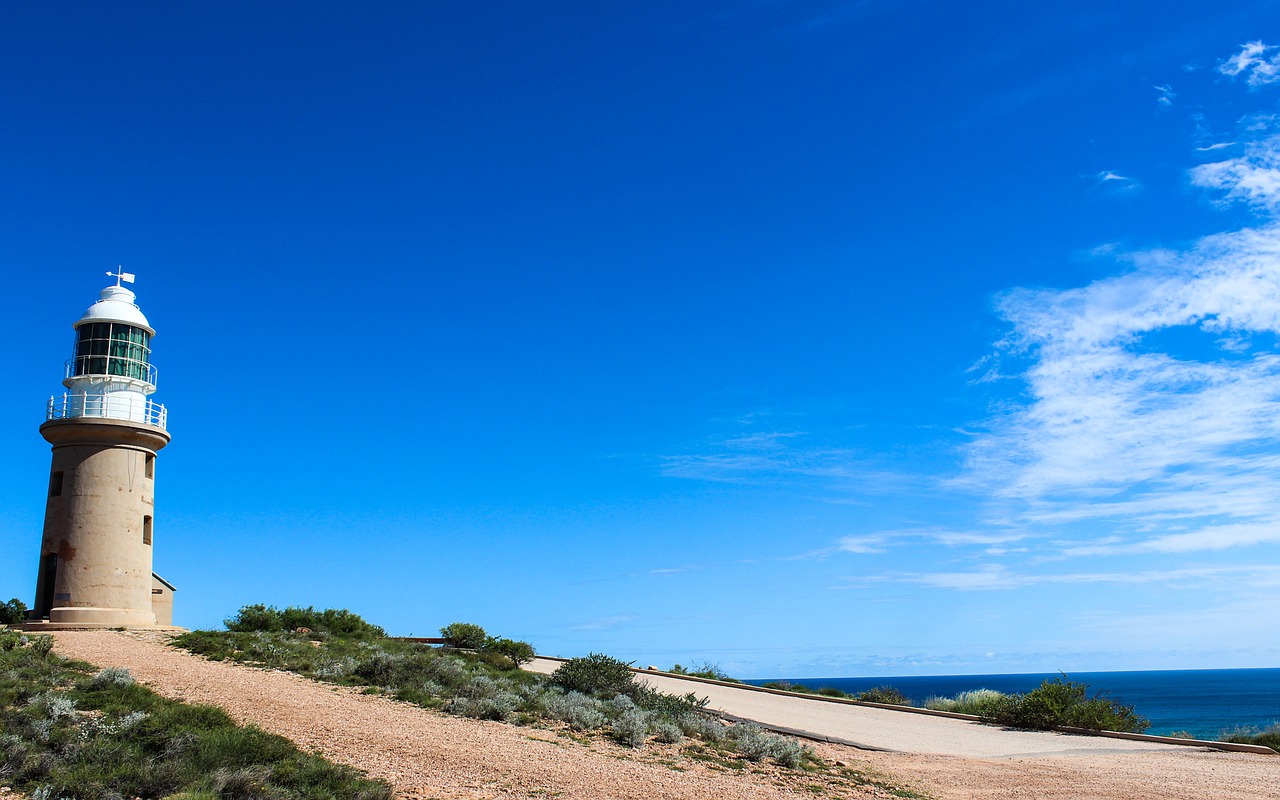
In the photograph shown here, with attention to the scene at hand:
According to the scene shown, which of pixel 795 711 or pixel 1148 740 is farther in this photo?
pixel 795 711

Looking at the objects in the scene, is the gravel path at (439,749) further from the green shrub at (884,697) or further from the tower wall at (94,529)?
the green shrub at (884,697)

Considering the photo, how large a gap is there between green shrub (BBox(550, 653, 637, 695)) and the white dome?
621 inches

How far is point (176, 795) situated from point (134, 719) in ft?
9.01

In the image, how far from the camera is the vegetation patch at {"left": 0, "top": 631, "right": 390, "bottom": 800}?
26.9ft

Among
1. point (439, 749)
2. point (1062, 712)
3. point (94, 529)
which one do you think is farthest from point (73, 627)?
point (1062, 712)

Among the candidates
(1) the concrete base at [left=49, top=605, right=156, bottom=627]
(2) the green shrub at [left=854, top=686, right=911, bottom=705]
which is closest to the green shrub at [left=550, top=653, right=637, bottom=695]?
(2) the green shrub at [left=854, top=686, right=911, bottom=705]

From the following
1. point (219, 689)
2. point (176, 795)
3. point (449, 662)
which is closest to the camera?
point (176, 795)

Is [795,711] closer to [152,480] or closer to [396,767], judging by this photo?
[396,767]

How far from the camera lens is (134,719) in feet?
32.9

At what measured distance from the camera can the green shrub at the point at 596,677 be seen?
18.8 meters

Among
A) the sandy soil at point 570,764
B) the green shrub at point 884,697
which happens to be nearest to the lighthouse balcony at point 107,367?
the sandy soil at point 570,764

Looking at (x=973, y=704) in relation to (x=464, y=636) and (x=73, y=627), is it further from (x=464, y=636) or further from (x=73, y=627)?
(x=73, y=627)

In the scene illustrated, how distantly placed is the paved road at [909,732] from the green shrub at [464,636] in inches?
262

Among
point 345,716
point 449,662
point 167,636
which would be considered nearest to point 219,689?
point 345,716
